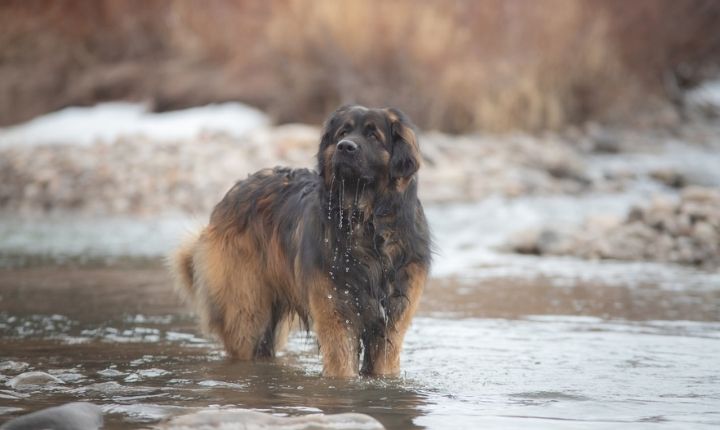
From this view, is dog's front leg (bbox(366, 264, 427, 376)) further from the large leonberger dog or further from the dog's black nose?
the dog's black nose

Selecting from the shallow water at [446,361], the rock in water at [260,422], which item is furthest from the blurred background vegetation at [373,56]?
the rock in water at [260,422]

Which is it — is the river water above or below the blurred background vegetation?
below

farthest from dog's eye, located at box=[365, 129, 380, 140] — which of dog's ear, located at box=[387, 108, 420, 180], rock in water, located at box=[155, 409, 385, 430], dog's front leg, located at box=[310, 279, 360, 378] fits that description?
rock in water, located at box=[155, 409, 385, 430]

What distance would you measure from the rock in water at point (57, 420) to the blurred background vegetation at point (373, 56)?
1731cm

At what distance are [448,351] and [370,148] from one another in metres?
1.71

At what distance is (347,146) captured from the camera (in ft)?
18.9

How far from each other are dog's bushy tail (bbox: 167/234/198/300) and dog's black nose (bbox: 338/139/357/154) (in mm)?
2044

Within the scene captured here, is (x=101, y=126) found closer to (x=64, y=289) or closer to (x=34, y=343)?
(x=64, y=289)

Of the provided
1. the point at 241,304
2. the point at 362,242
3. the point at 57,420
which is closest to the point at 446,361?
the point at 362,242

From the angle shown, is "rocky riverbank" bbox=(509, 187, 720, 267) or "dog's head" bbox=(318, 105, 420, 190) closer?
"dog's head" bbox=(318, 105, 420, 190)

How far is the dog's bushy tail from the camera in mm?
7465

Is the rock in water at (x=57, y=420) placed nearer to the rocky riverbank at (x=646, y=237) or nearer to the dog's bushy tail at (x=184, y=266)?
the dog's bushy tail at (x=184, y=266)

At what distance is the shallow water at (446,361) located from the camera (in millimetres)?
5102

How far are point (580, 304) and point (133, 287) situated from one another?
419 cm
